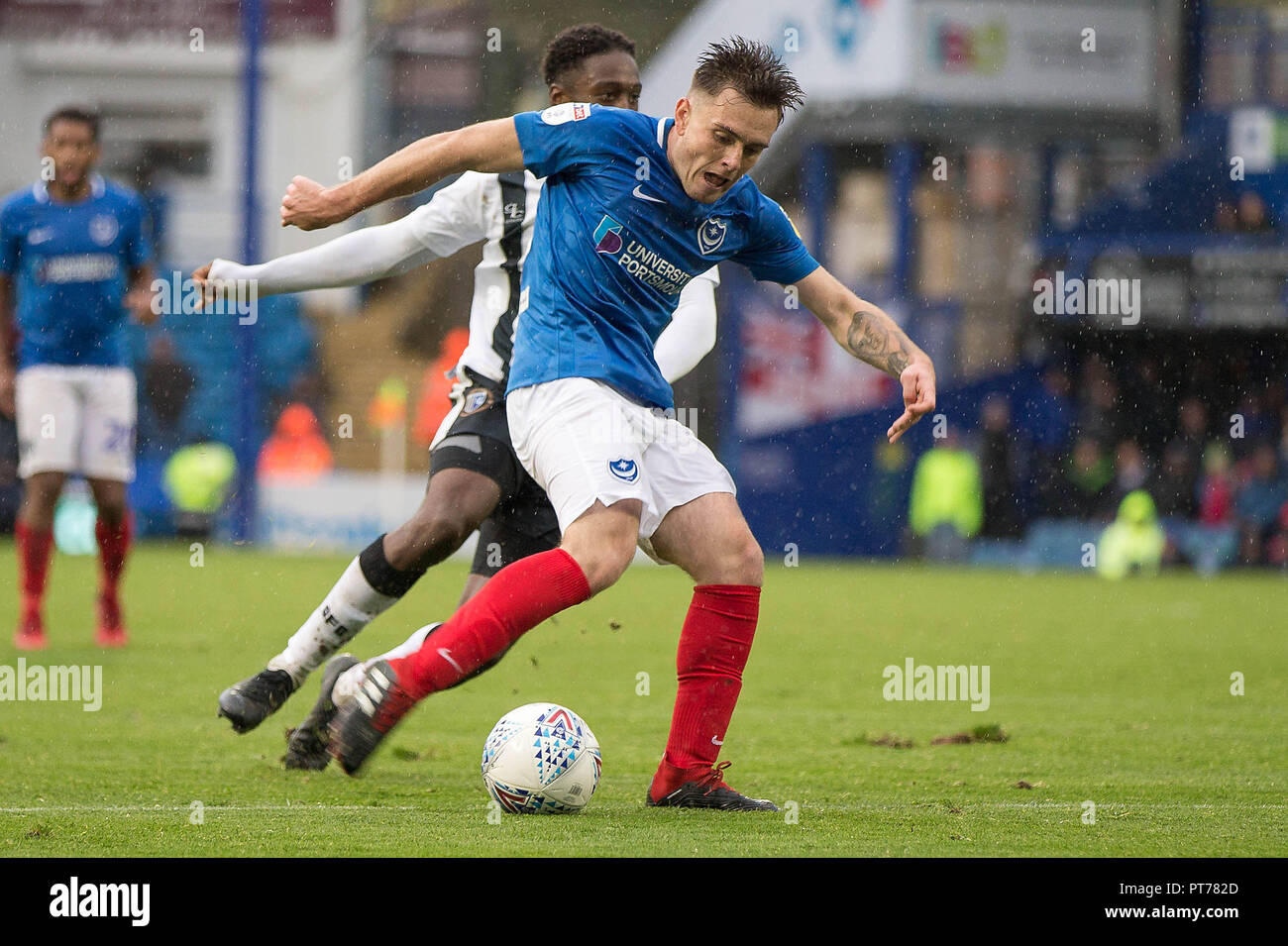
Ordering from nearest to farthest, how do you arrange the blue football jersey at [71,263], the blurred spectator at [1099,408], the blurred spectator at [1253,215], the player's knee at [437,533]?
the player's knee at [437,533], the blue football jersey at [71,263], the blurred spectator at [1253,215], the blurred spectator at [1099,408]

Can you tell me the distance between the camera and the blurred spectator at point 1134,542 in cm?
1811

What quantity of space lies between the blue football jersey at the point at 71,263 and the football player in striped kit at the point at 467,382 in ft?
12.6

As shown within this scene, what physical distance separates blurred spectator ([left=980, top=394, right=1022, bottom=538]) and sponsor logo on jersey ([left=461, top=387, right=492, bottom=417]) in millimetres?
13626

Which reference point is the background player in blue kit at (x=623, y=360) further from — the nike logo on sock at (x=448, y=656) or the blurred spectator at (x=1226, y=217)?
the blurred spectator at (x=1226, y=217)

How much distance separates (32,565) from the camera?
8320 mm

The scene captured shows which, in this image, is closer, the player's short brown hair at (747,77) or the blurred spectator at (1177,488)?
the player's short brown hair at (747,77)

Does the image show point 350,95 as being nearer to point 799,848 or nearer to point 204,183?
point 204,183

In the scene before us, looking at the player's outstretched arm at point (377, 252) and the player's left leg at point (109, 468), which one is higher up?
the player's outstretched arm at point (377, 252)

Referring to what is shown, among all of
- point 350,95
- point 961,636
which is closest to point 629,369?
point 961,636

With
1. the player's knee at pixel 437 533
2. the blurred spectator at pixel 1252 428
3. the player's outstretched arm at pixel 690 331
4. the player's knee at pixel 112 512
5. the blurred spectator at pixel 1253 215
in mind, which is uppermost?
the blurred spectator at pixel 1253 215

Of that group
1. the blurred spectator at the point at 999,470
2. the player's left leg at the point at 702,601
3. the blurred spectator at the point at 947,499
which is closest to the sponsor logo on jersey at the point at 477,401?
the player's left leg at the point at 702,601

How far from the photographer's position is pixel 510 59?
2012cm

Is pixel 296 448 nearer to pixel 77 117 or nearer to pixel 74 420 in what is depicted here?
pixel 74 420

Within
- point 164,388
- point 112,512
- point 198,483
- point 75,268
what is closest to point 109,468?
point 112,512
